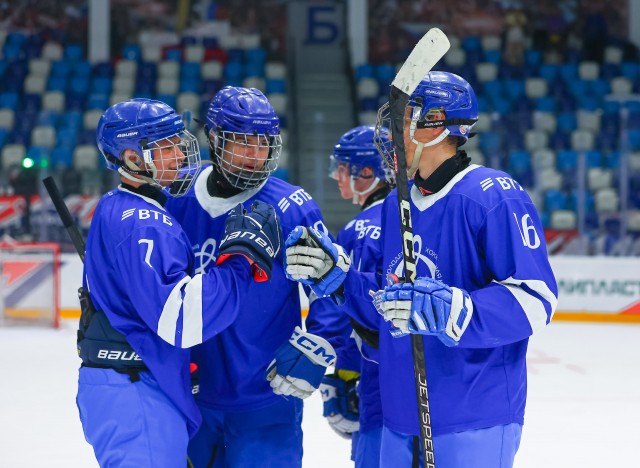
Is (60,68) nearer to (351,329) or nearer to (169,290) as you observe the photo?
(351,329)

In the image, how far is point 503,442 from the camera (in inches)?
89.9

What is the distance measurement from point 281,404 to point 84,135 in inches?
334

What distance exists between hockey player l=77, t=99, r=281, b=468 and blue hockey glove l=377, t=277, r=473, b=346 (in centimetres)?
48

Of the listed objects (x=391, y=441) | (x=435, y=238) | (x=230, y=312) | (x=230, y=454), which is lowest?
(x=230, y=454)

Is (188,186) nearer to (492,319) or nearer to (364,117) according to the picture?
(492,319)

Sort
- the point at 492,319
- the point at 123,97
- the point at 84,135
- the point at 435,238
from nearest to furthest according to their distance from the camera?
1. the point at 492,319
2. the point at 435,238
3. the point at 84,135
4. the point at 123,97

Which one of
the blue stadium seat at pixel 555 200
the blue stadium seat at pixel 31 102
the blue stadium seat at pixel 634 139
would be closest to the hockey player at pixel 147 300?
the blue stadium seat at pixel 555 200

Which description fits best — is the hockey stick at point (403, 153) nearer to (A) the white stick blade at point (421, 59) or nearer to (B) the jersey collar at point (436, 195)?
(A) the white stick blade at point (421, 59)

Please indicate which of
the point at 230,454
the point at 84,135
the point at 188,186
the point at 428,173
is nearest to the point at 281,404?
the point at 230,454

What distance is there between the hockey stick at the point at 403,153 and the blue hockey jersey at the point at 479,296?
5 cm

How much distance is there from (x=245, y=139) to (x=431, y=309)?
91 centimetres

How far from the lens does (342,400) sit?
3373 mm

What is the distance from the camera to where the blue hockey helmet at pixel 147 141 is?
8.48 feet

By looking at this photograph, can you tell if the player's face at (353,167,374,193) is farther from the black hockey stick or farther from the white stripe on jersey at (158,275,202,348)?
the white stripe on jersey at (158,275,202,348)
